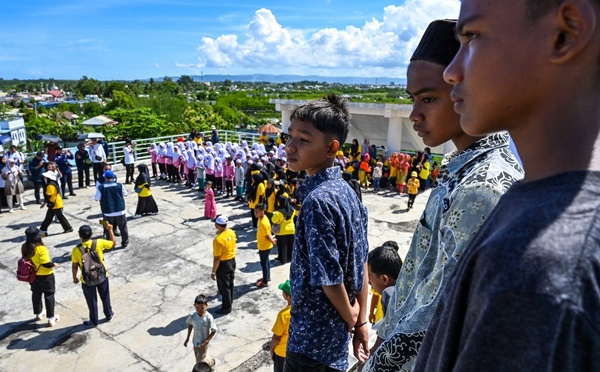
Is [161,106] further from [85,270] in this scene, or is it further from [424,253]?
[424,253]

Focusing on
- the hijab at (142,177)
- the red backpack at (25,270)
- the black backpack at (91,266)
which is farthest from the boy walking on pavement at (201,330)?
the hijab at (142,177)

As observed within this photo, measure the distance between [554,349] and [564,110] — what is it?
38 cm

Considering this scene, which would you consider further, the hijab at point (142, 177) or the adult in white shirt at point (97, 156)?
the adult in white shirt at point (97, 156)

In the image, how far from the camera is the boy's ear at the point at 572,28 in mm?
641

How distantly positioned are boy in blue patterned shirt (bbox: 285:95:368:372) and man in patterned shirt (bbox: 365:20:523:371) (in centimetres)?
49

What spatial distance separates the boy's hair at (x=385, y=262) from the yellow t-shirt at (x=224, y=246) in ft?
9.83

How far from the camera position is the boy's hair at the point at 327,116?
241 cm

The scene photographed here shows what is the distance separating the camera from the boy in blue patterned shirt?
208cm

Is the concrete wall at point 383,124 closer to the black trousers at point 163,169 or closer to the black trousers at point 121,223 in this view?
the black trousers at point 163,169

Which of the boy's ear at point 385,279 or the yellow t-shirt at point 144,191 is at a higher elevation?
the boy's ear at point 385,279

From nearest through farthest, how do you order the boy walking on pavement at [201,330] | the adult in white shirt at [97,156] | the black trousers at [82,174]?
the boy walking on pavement at [201,330], the adult in white shirt at [97,156], the black trousers at [82,174]

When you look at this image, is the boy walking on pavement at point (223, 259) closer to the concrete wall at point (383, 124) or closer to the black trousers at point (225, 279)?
the black trousers at point (225, 279)

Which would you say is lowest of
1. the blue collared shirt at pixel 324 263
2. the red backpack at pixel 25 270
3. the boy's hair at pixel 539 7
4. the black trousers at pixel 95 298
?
the black trousers at pixel 95 298

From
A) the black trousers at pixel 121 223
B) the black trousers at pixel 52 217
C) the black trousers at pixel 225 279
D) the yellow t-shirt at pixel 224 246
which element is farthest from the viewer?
the black trousers at pixel 52 217
